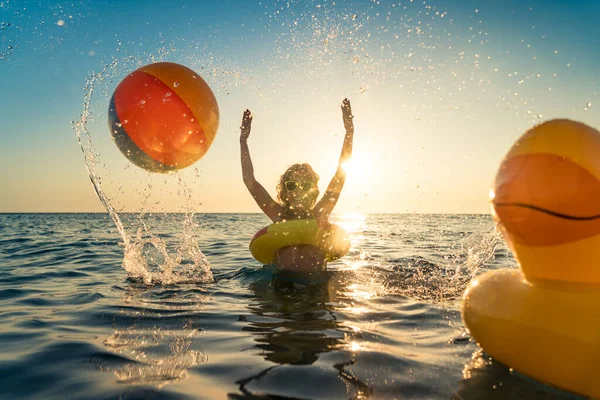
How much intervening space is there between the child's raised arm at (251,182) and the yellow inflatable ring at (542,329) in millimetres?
4215

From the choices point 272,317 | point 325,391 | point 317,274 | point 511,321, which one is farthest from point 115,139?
point 511,321

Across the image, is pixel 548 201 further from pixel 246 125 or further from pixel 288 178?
pixel 246 125

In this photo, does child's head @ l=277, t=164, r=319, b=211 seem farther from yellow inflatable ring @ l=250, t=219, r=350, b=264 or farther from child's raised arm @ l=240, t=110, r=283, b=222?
yellow inflatable ring @ l=250, t=219, r=350, b=264

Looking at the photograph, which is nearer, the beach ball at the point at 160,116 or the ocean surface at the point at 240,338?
the ocean surface at the point at 240,338

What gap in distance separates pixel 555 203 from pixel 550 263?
40cm

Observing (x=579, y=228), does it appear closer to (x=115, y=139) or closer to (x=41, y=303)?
(x=115, y=139)

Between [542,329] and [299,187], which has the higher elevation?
[299,187]

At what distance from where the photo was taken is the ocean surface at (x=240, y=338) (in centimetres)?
269

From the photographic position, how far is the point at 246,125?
6.82m

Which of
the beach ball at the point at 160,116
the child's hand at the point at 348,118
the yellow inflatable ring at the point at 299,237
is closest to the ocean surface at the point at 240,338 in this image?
the yellow inflatable ring at the point at 299,237

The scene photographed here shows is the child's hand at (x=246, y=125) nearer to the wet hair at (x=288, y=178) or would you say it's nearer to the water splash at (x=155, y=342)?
the wet hair at (x=288, y=178)

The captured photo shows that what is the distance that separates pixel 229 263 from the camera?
9305mm

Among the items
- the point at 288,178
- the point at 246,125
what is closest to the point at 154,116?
the point at 246,125

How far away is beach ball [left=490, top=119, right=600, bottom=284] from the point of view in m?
2.76
